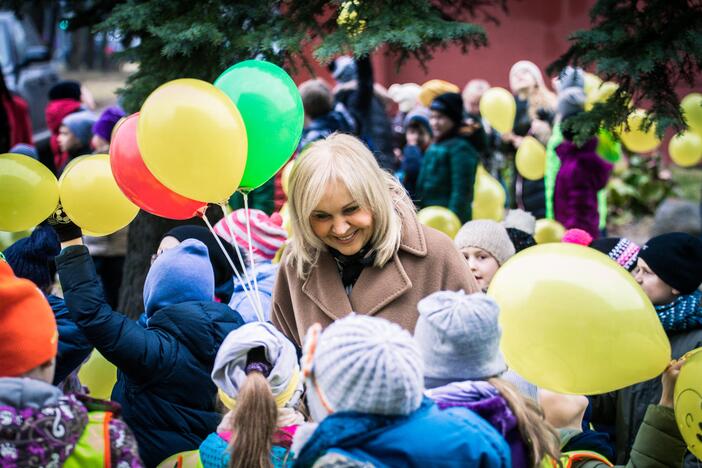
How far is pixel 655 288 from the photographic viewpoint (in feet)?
11.2

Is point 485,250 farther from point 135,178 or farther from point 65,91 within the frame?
point 65,91

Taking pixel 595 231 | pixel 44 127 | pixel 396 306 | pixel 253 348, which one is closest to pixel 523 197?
pixel 595 231

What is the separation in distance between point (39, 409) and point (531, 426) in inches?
50.6

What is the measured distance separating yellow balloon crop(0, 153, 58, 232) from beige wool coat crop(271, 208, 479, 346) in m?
1.08

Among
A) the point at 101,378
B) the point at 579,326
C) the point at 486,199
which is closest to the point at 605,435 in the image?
the point at 579,326

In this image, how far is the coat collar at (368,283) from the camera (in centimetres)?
290

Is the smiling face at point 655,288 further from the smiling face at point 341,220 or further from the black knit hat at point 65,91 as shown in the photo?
the black knit hat at point 65,91

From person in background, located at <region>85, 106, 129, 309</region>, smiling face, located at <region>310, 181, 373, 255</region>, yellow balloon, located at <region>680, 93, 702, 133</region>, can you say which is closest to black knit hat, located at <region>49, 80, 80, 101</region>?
person in background, located at <region>85, 106, 129, 309</region>

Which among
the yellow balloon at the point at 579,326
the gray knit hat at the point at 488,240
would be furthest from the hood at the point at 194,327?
the gray knit hat at the point at 488,240

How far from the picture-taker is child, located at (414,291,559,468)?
7.07 feet

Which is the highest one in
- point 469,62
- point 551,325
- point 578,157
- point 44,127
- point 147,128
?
point 147,128

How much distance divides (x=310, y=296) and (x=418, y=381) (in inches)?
40.5

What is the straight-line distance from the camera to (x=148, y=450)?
117 inches

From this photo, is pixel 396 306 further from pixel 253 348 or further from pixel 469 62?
pixel 469 62
